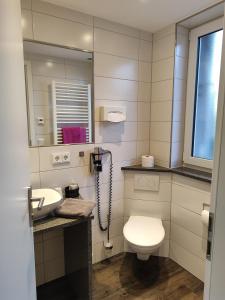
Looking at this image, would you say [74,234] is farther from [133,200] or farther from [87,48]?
[87,48]

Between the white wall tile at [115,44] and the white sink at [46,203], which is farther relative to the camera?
the white wall tile at [115,44]

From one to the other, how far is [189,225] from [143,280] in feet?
2.15

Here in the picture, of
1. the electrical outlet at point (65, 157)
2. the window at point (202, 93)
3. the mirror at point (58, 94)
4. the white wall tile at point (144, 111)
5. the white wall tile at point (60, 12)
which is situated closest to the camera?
the white wall tile at point (60, 12)

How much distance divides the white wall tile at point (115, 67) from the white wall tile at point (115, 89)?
0.05m

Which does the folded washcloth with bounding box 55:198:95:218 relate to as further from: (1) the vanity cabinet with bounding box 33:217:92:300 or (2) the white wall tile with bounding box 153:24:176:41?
(2) the white wall tile with bounding box 153:24:176:41

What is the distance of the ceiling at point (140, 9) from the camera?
1671mm

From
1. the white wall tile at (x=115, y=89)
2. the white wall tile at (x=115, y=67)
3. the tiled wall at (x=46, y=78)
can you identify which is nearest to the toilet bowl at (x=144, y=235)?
the tiled wall at (x=46, y=78)

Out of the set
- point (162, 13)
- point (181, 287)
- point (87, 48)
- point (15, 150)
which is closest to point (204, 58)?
point (162, 13)

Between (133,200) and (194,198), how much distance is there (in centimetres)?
61

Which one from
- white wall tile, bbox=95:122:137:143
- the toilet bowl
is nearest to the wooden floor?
the toilet bowl

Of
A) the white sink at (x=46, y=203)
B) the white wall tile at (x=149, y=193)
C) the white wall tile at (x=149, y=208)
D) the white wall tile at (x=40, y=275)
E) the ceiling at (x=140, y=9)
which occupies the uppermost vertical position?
the ceiling at (x=140, y=9)

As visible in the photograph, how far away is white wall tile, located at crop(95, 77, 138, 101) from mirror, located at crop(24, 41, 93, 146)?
78 mm

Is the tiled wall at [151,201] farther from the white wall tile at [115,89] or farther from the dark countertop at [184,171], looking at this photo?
the white wall tile at [115,89]

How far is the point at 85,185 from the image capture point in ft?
6.63
